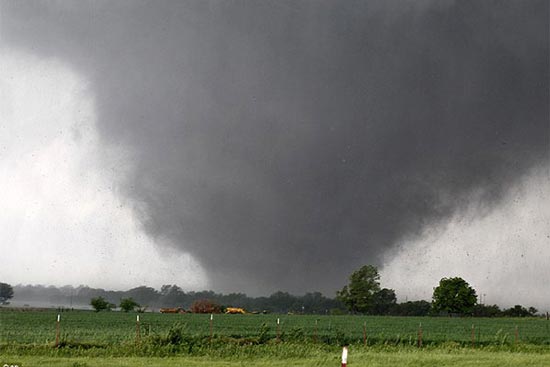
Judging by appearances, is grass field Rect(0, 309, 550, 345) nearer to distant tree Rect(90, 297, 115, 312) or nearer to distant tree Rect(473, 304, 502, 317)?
distant tree Rect(90, 297, 115, 312)

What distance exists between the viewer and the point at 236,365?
2689cm

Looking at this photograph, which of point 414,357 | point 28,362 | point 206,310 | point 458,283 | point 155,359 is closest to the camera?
point 28,362

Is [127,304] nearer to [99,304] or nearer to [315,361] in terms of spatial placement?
[99,304]

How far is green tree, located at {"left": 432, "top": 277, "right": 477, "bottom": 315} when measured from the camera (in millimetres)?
169000

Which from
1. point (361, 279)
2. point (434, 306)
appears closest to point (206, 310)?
point (361, 279)

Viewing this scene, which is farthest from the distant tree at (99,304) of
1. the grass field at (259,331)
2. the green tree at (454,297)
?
the green tree at (454,297)

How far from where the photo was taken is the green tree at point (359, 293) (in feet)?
560

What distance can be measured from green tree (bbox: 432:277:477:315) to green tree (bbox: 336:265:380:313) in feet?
57.8

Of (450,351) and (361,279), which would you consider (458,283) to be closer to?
(361,279)

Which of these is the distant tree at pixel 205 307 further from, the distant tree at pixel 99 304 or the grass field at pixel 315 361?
the grass field at pixel 315 361

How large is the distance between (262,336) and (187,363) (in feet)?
31.9

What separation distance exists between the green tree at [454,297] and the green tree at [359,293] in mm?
17608

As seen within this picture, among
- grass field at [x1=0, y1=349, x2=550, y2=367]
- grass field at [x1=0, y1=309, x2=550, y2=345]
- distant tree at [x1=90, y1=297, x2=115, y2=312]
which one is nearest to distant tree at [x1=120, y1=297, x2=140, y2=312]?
distant tree at [x1=90, y1=297, x2=115, y2=312]

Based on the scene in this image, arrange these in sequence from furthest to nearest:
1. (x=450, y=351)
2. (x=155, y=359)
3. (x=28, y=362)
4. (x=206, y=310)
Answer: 1. (x=206, y=310)
2. (x=450, y=351)
3. (x=155, y=359)
4. (x=28, y=362)
